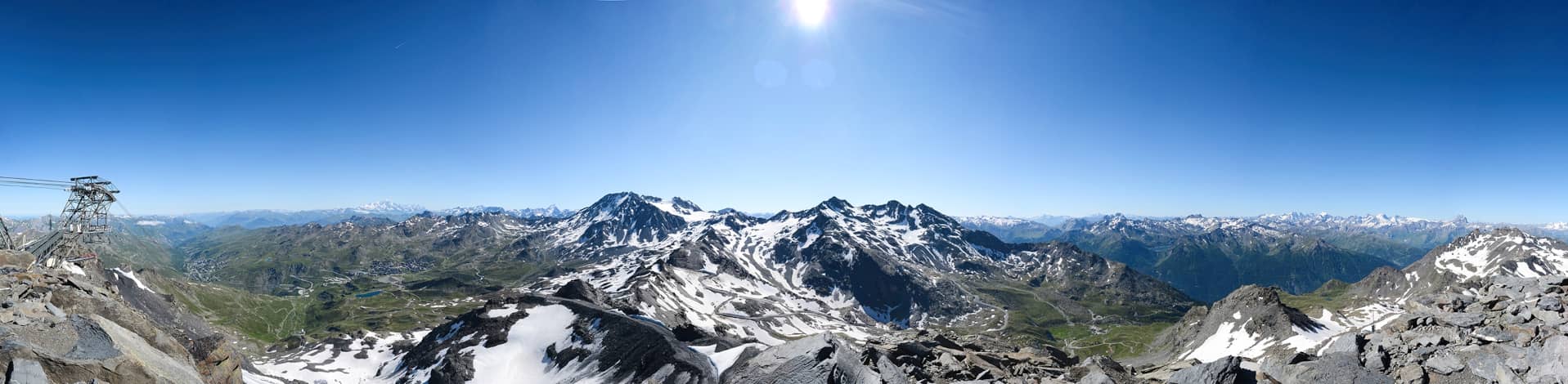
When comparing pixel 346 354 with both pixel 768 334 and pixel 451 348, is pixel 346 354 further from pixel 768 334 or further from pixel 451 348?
pixel 768 334

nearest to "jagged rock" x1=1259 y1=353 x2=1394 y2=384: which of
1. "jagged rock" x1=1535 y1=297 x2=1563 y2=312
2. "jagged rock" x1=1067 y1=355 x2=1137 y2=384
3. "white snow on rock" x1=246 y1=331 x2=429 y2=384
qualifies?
"jagged rock" x1=1067 y1=355 x2=1137 y2=384

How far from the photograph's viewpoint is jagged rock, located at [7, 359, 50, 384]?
61.0 ft

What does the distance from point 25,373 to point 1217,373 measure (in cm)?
4900

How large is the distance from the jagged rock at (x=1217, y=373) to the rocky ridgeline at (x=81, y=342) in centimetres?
4860

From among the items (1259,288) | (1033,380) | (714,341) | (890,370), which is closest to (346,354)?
(714,341)

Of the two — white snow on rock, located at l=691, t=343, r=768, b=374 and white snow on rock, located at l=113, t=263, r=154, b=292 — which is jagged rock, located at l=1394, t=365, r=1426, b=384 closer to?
white snow on rock, located at l=691, t=343, r=768, b=374

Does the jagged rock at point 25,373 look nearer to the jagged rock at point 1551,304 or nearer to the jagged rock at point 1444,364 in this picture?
the jagged rock at point 1444,364

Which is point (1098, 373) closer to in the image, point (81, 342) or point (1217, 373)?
point (1217, 373)

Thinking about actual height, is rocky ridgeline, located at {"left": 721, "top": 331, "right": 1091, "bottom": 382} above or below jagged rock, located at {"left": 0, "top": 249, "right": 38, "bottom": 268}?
below

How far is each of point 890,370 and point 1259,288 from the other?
412ft

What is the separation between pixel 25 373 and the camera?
18703 millimetres

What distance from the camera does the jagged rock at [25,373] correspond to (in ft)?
61.0

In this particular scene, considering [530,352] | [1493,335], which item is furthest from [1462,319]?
[530,352]

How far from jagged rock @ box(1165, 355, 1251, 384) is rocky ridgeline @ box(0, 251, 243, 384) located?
48.6 meters
